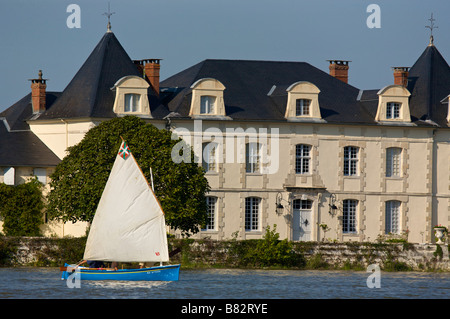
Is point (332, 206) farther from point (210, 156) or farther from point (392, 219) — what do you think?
point (210, 156)

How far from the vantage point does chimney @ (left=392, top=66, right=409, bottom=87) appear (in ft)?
188

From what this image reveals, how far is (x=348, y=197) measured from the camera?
2164 inches

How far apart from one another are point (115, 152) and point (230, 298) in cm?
1154

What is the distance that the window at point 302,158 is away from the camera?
5466 cm

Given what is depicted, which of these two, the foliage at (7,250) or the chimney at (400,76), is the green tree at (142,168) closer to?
the foliage at (7,250)

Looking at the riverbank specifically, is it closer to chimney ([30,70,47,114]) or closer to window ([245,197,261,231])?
window ([245,197,261,231])

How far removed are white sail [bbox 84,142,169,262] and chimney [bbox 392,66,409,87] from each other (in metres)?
20.8

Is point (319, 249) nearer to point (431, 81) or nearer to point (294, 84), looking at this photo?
point (294, 84)

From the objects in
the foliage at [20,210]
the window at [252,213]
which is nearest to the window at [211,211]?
the window at [252,213]

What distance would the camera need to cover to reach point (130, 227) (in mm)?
39969

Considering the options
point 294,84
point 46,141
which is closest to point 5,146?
point 46,141
